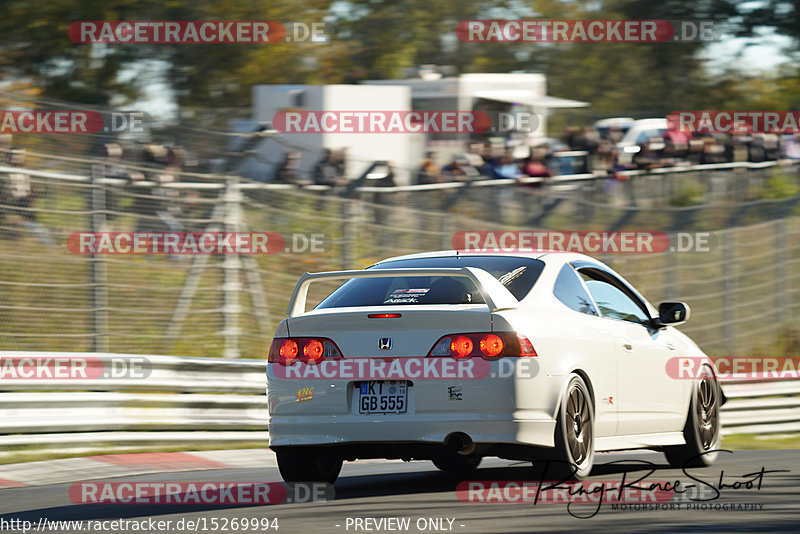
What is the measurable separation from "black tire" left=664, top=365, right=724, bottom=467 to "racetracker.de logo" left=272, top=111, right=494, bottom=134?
12123 millimetres

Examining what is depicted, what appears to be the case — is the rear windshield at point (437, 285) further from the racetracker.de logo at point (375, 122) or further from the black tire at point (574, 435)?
the racetracker.de logo at point (375, 122)

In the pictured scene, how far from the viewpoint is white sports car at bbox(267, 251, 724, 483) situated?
305 inches

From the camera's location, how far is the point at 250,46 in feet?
116

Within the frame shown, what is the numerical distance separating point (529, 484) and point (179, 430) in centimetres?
487

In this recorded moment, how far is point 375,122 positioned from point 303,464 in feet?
50.2

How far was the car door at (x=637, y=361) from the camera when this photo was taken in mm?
9094

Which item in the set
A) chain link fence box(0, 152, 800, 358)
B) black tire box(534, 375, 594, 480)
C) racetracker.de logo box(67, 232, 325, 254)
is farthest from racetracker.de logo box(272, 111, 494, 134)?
black tire box(534, 375, 594, 480)

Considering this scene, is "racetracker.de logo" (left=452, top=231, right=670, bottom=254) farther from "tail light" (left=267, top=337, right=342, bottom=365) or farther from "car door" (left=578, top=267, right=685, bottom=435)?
"tail light" (left=267, top=337, right=342, bottom=365)

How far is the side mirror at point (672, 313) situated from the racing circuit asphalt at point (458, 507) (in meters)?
1.04

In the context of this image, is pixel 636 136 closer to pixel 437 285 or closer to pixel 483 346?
pixel 437 285

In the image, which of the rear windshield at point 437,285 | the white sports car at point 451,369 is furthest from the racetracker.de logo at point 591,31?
the white sports car at point 451,369

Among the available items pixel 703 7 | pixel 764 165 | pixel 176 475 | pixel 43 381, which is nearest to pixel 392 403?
pixel 176 475

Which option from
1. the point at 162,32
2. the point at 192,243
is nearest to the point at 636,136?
the point at 192,243

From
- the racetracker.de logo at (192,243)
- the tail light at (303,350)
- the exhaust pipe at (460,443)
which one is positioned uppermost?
the racetracker.de logo at (192,243)
